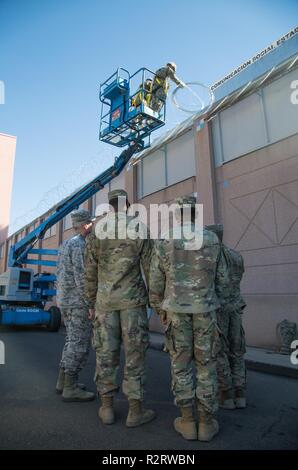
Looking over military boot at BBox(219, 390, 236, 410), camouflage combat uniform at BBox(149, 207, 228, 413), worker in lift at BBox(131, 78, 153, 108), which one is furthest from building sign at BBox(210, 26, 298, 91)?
military boot at BBox(219, 390, 236, 410)

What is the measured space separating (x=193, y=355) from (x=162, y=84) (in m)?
7.02

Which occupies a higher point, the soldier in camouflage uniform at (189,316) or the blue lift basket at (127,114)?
the blue lift basket at (127,114)

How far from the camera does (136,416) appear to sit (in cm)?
249

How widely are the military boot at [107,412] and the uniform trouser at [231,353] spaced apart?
1043 mm

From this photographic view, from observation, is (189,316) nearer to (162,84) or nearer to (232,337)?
(232,337)

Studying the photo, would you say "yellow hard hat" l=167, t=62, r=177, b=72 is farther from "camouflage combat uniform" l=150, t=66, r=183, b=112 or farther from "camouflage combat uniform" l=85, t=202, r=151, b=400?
"camouflage combat uniform" l=85, t=202, r=151, b=400

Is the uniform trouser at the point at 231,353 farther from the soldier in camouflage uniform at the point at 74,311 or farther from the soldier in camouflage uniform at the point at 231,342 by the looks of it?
the soldier in camouflage uniform at the point at 74,311

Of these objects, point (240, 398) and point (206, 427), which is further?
point (240, 398)

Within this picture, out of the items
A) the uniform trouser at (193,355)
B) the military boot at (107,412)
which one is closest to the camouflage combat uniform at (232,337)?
the uniform trouser at (193,355)

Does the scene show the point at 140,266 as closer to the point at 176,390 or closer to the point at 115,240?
the point at 115,240

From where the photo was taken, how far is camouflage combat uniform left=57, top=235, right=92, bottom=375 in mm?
3230

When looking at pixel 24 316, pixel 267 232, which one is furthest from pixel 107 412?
pixel 24 316

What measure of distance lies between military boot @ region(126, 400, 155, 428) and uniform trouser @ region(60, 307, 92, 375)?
0.88m

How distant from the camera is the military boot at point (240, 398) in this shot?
9.98ft
